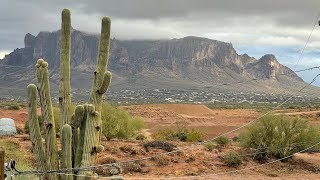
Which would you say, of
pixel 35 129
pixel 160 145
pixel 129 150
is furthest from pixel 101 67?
pixel 160 145

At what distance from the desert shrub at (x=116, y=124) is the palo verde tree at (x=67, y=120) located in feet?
69.2

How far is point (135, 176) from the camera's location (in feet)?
72.5

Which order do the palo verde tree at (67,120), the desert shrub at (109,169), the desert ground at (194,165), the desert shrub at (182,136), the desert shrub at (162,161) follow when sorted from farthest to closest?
the desert shrub at (182,136) < the desert shrub at (162,161) < the desert ground at (194,165) < the desert shrub at (109,169) < the palo verde tree at (67,120)

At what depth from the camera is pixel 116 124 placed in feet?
108

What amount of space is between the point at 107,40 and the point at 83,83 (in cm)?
17857

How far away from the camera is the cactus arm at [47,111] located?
409 inches

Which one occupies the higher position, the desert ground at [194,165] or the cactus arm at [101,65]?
the cactus arm at [101,65]

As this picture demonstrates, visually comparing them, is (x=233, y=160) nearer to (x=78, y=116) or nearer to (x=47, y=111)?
(x=47, y=111)

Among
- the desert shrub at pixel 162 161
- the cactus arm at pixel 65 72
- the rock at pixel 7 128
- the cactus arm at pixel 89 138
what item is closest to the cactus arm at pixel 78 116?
the cactus arm at pixel 89 138

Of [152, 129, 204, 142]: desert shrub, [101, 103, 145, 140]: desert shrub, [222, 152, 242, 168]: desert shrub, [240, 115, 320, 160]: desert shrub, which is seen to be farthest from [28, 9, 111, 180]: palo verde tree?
[152, 129, 204, 142]: desert shrub

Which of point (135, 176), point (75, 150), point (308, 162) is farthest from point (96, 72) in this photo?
point (308, 162)

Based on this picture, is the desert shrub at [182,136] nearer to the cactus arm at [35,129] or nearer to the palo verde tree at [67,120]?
the palo verde tree at [67,120]

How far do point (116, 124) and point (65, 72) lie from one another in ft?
72.8

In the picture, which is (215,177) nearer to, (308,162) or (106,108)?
(308,162)
